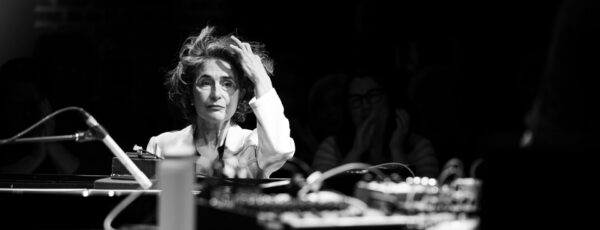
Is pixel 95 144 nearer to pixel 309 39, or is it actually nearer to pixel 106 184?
pixel 309 39

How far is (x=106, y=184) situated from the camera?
8.63 feet

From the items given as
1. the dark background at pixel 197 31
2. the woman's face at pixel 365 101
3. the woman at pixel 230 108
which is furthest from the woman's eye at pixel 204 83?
the woman's face at pixel 365 101

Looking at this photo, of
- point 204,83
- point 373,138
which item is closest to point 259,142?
point 204,83

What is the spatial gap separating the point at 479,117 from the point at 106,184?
5.80 feet

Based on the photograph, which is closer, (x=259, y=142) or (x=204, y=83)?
(x=259, y=142)

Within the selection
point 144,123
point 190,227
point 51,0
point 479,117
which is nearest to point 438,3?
point 479,117

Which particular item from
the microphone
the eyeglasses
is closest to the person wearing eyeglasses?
the eyeglasses

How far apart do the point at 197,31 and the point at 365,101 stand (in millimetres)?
805

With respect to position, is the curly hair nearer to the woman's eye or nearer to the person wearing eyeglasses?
the woman's eye

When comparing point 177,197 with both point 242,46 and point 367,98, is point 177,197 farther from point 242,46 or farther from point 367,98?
point 367,98

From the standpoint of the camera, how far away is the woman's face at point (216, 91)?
11.3 ft

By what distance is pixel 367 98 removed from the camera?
4152mm

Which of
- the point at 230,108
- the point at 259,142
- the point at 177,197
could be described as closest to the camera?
the point at 177,197

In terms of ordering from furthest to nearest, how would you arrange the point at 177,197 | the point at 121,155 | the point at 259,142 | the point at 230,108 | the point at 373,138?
the point at 373,138 < the point at 230,108 < the point at 259,142 < the point at 121,155 < the point at 177,197
